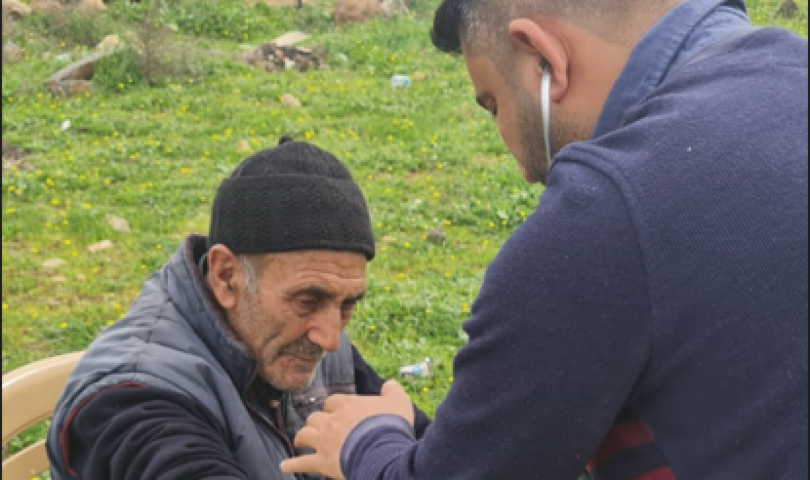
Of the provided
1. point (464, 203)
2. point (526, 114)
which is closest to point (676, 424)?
point (526, 114)

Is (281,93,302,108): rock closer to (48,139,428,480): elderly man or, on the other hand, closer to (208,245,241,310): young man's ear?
(48,139,428,480): elderly man

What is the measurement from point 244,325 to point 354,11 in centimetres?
1114

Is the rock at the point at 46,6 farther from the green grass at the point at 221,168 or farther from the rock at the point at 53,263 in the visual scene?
the rock at the point at 53,263

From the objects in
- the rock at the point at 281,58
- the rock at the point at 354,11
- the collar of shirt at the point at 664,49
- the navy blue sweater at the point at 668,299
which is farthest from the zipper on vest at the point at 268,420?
the rock at the point at 354,11

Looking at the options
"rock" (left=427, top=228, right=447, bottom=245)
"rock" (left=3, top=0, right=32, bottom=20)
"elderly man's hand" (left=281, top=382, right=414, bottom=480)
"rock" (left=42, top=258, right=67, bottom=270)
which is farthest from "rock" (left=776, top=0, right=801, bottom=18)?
"elderly man's hand" (left=281, top=382, right=414, bottom=480)

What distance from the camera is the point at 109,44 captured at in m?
10.8

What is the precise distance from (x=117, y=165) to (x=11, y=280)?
194cm

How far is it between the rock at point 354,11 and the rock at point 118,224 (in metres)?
6.83

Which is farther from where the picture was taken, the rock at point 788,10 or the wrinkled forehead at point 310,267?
the rock at point 788,10

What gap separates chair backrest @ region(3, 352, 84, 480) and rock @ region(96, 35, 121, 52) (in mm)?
7881

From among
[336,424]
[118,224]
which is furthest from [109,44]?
[336,424]

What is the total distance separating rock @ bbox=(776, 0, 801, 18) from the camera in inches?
462

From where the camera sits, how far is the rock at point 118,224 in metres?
6.94

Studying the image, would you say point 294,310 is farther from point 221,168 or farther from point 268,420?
point 221,168
